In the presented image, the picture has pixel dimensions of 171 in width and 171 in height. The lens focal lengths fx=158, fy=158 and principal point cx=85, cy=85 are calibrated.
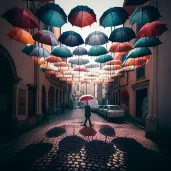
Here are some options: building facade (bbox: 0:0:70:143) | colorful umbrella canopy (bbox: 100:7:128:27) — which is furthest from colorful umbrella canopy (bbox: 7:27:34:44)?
colorful umbrella canopy (bbox: 100:7:128:27)

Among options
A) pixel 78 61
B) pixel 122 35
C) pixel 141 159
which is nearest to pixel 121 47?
pixel 122 35

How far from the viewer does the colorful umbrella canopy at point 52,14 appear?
6155 millimetres

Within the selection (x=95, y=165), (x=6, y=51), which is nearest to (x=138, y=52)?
(x=95, y=165)

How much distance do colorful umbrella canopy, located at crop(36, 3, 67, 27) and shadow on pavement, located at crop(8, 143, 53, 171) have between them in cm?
521

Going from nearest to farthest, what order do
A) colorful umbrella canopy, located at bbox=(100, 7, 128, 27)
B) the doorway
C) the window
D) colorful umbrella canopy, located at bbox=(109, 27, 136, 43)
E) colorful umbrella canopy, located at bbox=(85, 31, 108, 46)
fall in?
colorful umbrella canopy, located at bbox=(100, 7, 128, 27), colorful umbrella canopy, located at bbox=(109, 27, 136, 43), colorful umbrella canopy, located at bbox=(85, 31, 108, 46), the window, the doorway

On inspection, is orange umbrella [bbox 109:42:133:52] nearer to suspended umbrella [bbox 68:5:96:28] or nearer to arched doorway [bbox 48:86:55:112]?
suspended umbrella [bbox 68:5:96:28]

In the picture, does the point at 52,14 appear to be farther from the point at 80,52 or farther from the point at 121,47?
the point at 121,47

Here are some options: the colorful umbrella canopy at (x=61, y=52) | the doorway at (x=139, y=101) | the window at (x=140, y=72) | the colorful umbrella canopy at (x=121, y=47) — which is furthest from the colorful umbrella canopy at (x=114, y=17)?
the doorway at (x=139, y=101)

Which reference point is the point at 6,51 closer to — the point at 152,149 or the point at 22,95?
the point at 22,95

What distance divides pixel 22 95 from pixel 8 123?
7.14ft

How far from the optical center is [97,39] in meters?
8.69

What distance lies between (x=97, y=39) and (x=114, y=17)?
2.27 metres

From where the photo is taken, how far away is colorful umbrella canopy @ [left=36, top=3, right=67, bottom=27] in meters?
6.15

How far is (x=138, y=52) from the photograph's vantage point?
8.56 m
